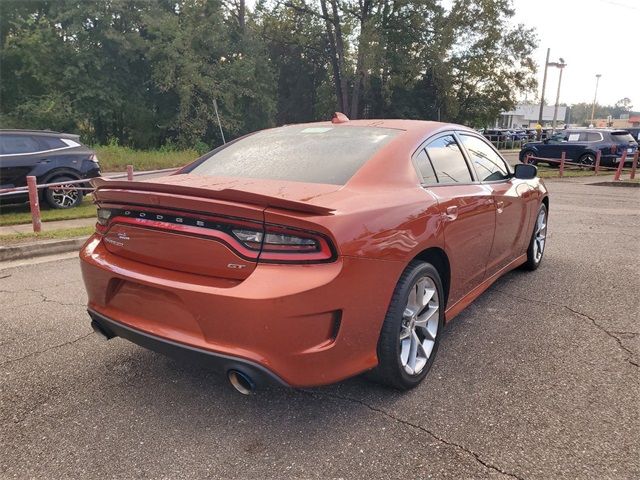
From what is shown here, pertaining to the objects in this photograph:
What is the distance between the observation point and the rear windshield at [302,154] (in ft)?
9.45

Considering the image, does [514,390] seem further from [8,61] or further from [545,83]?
[545,83]

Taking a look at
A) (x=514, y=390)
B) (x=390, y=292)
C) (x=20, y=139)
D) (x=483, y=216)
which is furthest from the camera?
(x=20, y=139)

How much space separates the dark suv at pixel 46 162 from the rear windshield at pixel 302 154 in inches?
266

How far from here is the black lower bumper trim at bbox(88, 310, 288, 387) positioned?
7.28 feet

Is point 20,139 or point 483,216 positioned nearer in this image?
point 483,216

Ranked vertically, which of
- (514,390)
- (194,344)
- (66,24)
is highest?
(66,24)

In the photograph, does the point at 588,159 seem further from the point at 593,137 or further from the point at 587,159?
the point at 593,137

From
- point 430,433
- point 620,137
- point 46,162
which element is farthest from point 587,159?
point 430,433

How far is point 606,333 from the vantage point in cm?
370

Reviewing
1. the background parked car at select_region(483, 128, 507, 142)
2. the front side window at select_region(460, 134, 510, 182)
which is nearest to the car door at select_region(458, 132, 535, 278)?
the front side window at select_region(460, 134, 510, 182)

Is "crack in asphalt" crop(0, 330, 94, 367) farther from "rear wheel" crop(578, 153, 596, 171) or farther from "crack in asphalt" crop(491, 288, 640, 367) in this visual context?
"rear wheel" crop(578, 153, 596, 171)

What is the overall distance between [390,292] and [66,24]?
2444 centimetres

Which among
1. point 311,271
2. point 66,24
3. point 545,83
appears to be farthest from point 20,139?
point 545,83

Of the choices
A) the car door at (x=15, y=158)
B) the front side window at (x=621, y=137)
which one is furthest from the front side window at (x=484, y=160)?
the front side window at (x=621, y=137)
